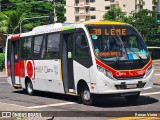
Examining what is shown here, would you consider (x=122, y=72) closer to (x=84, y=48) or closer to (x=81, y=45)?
(x=84, y=48)

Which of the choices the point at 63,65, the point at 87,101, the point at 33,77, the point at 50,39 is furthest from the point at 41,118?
the point at 33,77

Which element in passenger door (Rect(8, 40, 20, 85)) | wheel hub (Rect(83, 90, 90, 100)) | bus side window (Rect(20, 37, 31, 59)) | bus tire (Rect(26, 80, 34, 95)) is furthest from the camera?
passenger door (Rect(8, 40, 20, 85))

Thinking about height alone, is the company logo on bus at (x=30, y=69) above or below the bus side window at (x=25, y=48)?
below

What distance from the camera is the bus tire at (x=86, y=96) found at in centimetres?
1454

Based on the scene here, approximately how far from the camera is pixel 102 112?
1291 centimetres

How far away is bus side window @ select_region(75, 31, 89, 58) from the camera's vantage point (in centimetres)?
1450

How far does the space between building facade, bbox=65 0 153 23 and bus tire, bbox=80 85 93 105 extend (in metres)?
87.0

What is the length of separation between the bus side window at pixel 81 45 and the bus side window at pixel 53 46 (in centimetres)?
136

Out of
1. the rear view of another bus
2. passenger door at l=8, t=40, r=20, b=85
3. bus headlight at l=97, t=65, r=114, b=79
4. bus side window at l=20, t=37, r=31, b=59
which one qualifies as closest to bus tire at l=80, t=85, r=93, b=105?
the rear view of another bus

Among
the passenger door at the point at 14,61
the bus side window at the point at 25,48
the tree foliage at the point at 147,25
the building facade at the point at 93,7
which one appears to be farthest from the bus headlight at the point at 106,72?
the building facade at the point at 93,7

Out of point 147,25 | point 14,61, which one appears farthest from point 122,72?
point 147,25

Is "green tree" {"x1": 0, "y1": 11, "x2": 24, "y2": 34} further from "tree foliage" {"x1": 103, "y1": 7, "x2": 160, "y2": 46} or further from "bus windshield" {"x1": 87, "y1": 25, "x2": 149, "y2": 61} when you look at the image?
"bus windshield" {"x1": 87, "y1": 25, "x2": 149, "y2": 61}

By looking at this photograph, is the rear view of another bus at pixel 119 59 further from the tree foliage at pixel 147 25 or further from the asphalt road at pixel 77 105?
the tree foliage at pixel 147 25

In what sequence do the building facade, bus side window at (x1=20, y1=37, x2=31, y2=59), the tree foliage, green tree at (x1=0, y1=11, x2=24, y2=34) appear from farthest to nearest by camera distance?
the building facade → the tree foliage → green tree at (x1=0, y1=11, x2=24, y2=34) → bus side window at (x1=20, y1=37, x2=31, y2=59)
